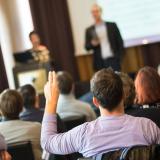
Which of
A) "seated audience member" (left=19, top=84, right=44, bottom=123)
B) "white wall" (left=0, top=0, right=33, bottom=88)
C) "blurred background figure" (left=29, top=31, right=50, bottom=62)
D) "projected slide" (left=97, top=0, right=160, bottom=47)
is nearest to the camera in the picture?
"seated audience member" (left=19, top=84, right=44, bottom=123)

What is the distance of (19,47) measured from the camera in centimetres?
727

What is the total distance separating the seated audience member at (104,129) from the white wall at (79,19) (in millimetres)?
5169

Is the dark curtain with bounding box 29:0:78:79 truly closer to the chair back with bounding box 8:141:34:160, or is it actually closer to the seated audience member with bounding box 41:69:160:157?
the chair back with bounding box 8:141:34:160

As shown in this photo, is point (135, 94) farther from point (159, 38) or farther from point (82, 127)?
point (159, 38)

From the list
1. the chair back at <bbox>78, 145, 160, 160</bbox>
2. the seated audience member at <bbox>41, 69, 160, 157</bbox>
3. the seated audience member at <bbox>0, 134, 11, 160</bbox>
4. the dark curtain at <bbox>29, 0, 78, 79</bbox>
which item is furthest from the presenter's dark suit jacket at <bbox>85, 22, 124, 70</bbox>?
the chair back at <bbox>78, 145, 160, 160</bbox>

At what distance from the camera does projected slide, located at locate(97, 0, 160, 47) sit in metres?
6.78

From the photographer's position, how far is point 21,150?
99.1 inches

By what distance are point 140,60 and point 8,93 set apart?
14.4ft

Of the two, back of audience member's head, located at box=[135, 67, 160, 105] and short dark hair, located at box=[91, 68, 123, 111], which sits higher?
short dark hair, located at box=[91, 68, 123, 111]

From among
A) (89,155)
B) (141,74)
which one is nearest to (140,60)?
(141,74)

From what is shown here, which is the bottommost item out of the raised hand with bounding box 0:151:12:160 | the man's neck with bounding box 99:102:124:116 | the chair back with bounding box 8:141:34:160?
the chair back with bounding box 8:141:34:160

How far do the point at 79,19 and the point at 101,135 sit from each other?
534cm

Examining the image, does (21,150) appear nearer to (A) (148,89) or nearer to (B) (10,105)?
(B) (10,105)

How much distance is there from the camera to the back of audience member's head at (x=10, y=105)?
9.65ft
